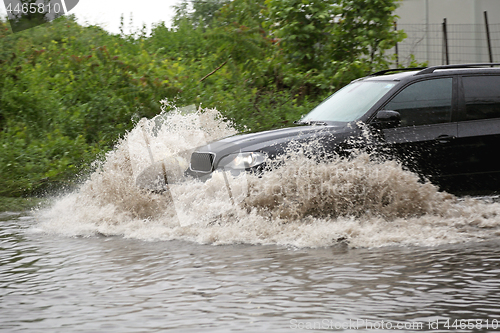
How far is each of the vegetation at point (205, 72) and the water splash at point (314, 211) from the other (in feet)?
16.8

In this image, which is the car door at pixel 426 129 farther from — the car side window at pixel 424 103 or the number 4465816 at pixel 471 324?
the number 4465816 at pixel 471 324

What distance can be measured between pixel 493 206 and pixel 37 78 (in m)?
9.40

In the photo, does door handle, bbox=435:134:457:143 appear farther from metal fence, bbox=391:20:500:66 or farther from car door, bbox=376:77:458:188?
metal fence, bbox=391:20:500:66

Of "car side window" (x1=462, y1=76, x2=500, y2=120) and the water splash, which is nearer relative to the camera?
the water splash

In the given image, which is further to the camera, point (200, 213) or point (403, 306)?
point (200, 213)

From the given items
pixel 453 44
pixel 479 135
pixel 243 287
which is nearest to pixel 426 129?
pixel 479 135

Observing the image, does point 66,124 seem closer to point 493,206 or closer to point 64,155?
point 64,155

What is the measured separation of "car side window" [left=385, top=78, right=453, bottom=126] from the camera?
7.35m

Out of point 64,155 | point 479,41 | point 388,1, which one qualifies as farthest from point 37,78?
point 479,41

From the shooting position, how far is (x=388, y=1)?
1377 cm

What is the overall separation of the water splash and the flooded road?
32 centimetres

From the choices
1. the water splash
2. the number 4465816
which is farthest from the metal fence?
the number 4465816

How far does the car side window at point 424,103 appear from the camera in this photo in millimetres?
7352

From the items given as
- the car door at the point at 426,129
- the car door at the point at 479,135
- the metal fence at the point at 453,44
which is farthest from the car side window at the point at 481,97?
the metal fence at the point at 453,44
